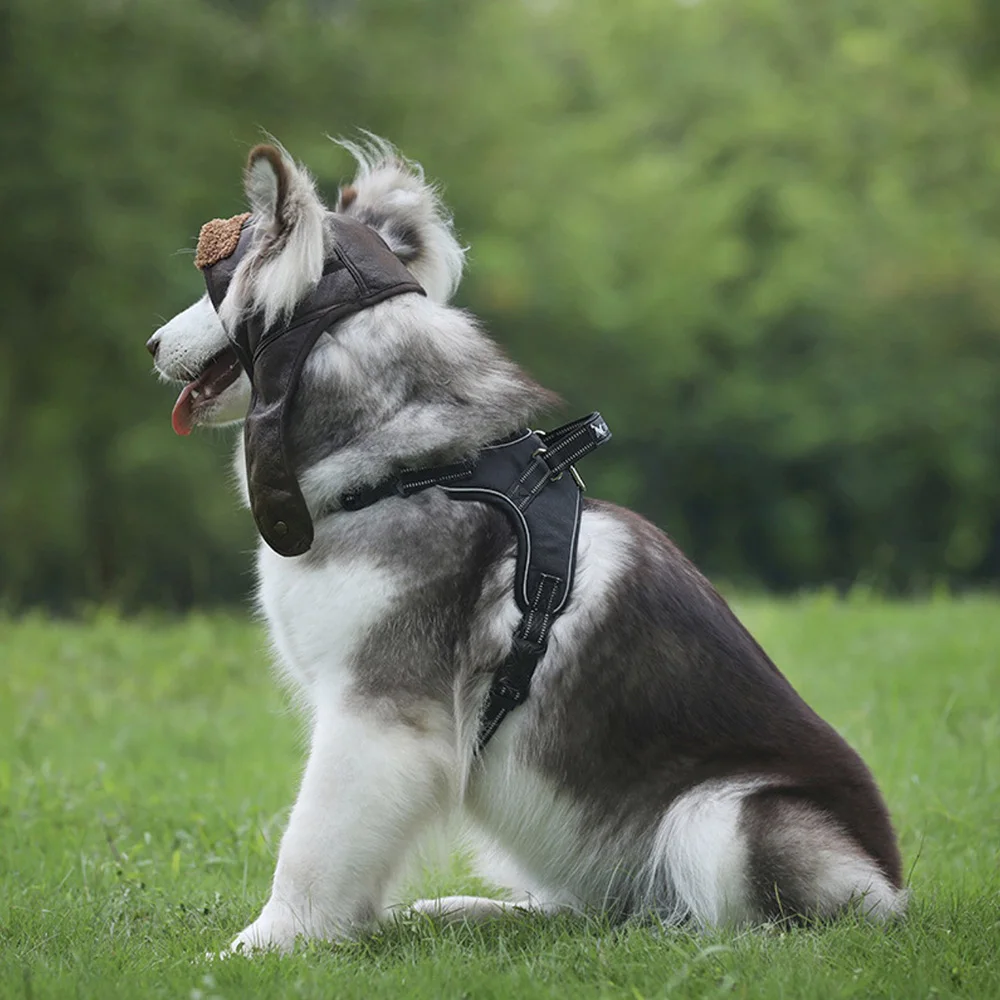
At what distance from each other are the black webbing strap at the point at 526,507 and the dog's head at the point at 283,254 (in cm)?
54

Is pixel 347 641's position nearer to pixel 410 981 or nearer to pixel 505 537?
pixel 505 537

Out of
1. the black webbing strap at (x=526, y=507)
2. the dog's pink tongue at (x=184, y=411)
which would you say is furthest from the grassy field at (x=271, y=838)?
the dog's pink tongue at (x=184, y=411)

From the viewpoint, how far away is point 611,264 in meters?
22.6

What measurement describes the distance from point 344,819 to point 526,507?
0.89m

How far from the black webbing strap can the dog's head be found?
0.54 metres

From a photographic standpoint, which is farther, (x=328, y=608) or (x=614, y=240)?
(x=614, y=240)

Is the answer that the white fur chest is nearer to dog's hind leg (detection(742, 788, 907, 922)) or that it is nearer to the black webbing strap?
the black webbing strap

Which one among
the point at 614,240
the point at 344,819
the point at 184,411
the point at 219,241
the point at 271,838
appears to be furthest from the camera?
the point at 614,240

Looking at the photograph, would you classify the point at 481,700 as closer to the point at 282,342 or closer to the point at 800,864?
the point at 800,864

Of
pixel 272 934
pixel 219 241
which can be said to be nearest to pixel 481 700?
pixel 272 934

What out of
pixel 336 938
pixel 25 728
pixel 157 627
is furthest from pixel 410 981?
pixel 157 627

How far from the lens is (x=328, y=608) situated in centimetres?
325

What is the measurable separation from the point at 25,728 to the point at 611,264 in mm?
17167

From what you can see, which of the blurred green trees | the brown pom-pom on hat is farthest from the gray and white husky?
the blurred green trees
